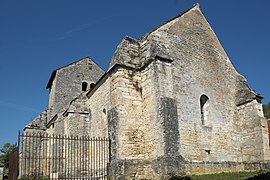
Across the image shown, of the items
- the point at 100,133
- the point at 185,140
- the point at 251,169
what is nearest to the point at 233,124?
the point at 251,169

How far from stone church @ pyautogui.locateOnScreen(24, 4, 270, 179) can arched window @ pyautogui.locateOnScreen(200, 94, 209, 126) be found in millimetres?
48

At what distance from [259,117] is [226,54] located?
4345 mm

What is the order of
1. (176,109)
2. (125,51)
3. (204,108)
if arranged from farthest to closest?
(204,108) → (125,51) → (176,109)

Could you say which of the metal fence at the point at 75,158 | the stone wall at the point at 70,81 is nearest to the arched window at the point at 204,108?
the metal fence at the point at 75,158

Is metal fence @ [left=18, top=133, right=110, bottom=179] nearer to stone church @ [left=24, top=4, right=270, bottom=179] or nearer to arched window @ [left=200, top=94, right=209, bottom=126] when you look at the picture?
stone church @ [left=24, top=4, right=270, bottom=179]

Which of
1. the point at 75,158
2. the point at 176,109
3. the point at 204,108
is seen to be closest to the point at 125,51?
the point at 176,109

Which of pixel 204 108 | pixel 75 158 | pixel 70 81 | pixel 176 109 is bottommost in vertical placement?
pixel 75 158

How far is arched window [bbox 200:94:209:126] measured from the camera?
13188mm

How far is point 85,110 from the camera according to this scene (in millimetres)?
17266

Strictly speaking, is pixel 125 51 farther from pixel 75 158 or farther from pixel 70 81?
pixel 70 81

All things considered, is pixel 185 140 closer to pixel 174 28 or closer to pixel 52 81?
pixel 174 28

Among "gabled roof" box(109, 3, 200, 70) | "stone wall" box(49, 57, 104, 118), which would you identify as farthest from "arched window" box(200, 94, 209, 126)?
"stone wall" box(49, 57, 104, 118)

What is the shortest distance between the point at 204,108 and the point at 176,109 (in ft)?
10.0

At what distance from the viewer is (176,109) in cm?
1097
